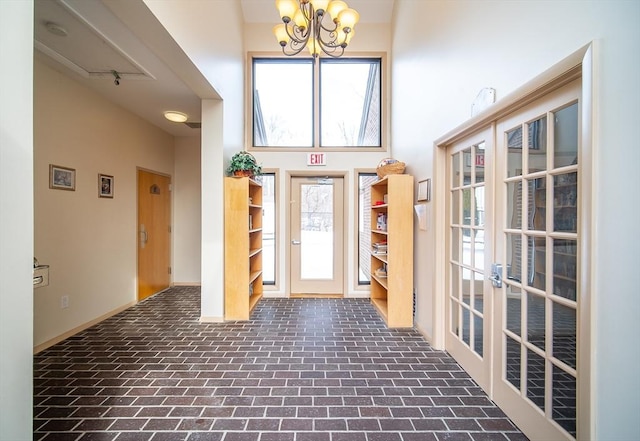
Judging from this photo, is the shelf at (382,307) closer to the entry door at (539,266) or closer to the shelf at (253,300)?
the entry door at (539,266)

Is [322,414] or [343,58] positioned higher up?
[343,58]

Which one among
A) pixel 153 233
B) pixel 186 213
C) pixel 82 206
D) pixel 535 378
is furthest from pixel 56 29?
pixel 535 378

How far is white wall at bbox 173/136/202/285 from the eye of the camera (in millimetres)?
4977

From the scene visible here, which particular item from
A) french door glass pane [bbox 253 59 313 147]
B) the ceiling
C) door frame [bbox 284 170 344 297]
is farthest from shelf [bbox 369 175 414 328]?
the ceiling

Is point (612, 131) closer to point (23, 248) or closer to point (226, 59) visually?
point (23, 248)

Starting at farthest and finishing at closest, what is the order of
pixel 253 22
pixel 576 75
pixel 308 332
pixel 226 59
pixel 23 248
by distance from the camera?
pixel 253 22, pixel 226 59, pixel 308 332, pixel 576 75, pixel 23 248

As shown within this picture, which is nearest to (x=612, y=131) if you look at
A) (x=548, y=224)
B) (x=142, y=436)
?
(x=548, y=224)

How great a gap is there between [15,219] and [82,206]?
2843 millimetres

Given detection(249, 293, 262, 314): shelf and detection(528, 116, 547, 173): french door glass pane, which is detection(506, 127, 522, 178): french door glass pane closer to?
detection(528, 116, 547, 173): french door glass pane

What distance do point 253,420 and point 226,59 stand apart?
375cm

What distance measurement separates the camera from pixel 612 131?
1115mm

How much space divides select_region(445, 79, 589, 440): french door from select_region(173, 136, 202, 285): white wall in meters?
4.33

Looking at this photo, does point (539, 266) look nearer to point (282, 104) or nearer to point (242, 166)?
point (242, 166)

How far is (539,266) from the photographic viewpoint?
5.16ft
